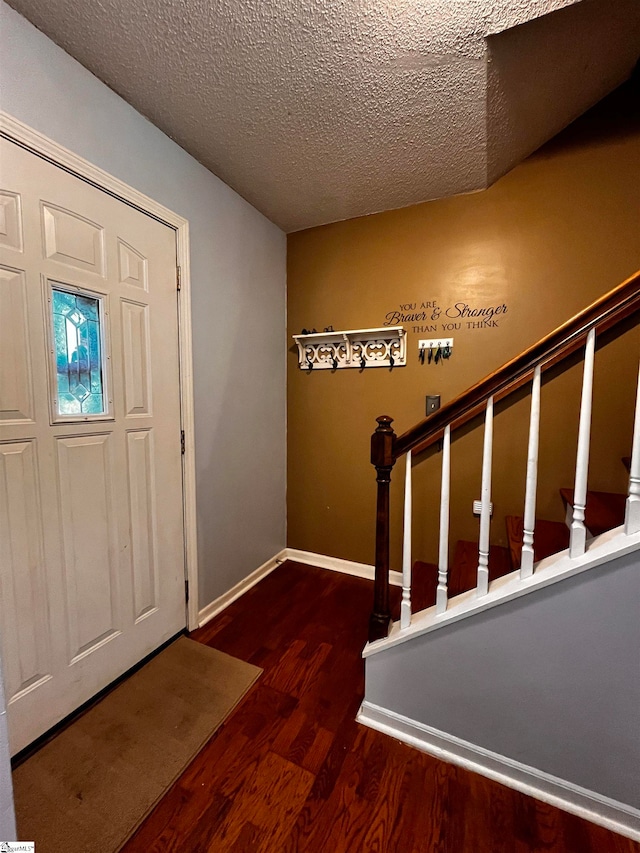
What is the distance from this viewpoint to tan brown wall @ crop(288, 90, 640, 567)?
1677 mm

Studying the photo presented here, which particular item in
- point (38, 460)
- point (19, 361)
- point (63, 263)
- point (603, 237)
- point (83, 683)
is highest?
point (603, 237)

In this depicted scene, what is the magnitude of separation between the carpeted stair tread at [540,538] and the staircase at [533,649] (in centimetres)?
20

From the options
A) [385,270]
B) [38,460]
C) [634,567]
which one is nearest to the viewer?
[634,567]

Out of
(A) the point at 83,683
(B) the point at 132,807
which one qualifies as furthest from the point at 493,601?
(A) the point at 83,683

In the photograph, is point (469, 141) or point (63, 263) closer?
point (63, 263)

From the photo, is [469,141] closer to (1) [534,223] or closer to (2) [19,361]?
(1) [534,223]

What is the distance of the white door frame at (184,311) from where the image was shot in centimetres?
124

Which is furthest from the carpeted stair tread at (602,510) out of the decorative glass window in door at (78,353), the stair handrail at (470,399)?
the decorative glass window in door at (78,353)

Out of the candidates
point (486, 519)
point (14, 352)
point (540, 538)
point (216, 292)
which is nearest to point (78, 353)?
point (14, 352)

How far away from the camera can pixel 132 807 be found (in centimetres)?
105

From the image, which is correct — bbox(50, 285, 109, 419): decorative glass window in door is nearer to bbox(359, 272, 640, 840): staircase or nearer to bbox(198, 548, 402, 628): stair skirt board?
bbox(359, 272, 640, 840): staircase

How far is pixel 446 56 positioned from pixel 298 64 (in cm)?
56

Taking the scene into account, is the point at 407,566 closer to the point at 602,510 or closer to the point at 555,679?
the point at 555,679

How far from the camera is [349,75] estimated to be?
1.30 meters
